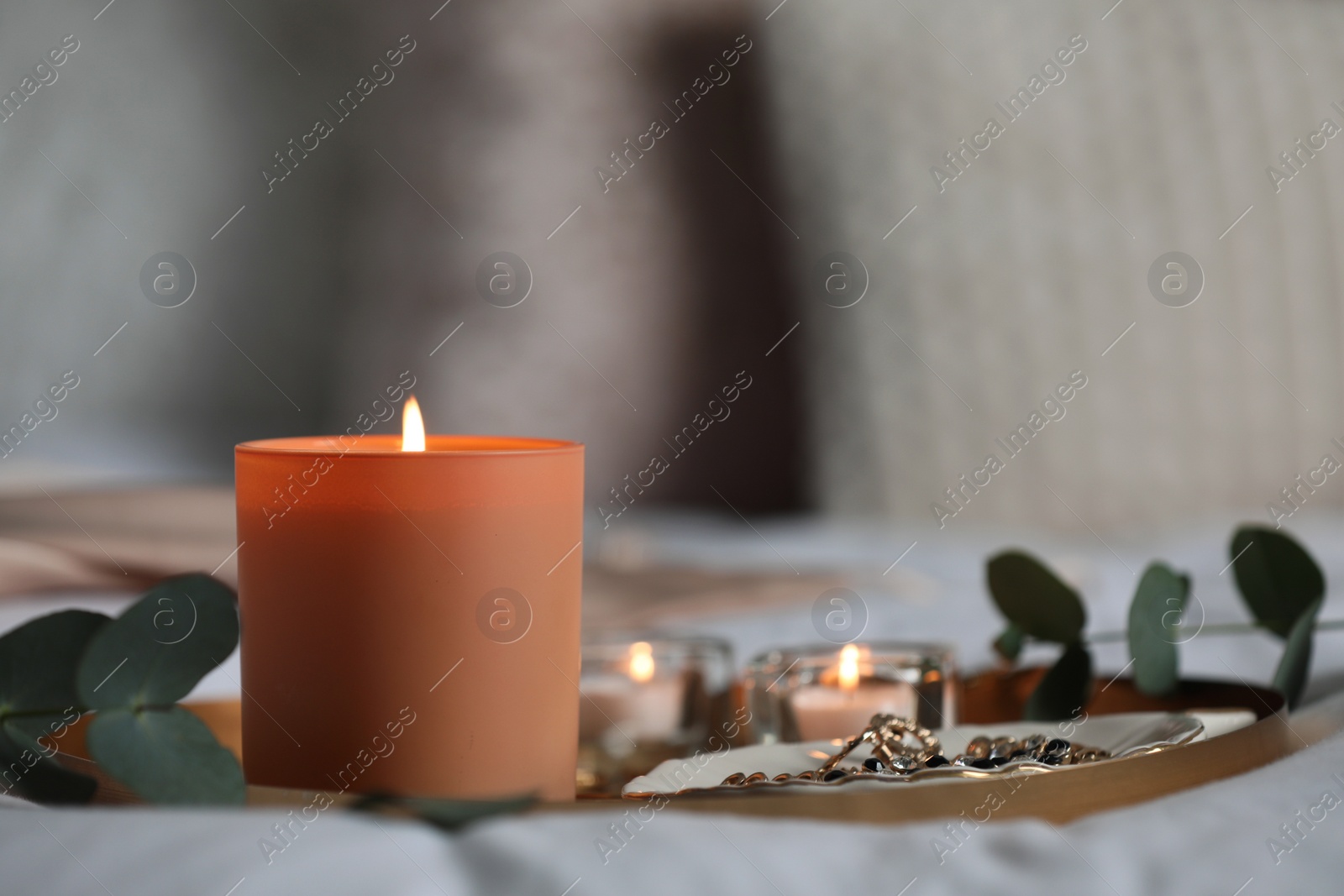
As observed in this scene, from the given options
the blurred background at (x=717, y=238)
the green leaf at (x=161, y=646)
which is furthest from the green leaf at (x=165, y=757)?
the blurred background at (x=717, y=238)

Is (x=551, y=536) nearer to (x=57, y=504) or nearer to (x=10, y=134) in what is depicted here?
(x=57, y=504)

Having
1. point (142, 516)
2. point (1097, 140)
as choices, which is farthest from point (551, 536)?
point (1097, 140)

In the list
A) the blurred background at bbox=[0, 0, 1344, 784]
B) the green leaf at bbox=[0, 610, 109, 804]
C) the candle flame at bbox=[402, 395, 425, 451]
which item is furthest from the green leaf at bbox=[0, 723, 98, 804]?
the blurred background at bbox=[0, 0, 1344, 784]

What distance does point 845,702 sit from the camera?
44 cm

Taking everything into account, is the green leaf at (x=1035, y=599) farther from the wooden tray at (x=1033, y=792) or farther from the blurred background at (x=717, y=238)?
the blurred background at (x=717, y=238)

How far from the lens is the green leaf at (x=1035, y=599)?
0.43 meters

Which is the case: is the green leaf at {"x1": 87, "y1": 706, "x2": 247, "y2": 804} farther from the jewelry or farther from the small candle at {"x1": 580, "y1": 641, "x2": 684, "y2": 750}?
the small candle at {"x1": 580, "y1": 641, "x2": 684, "y2": 750}

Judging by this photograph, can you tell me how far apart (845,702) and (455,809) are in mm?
247

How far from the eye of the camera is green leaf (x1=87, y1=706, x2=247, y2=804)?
9.7 inches

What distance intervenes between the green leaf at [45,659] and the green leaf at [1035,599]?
31 centimetres

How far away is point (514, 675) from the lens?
0.29 meters

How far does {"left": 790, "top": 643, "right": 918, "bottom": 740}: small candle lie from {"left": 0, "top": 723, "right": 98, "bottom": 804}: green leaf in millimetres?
262

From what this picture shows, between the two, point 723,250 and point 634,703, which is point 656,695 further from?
point 723,250

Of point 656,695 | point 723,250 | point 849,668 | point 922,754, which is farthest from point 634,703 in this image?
point 723,250
